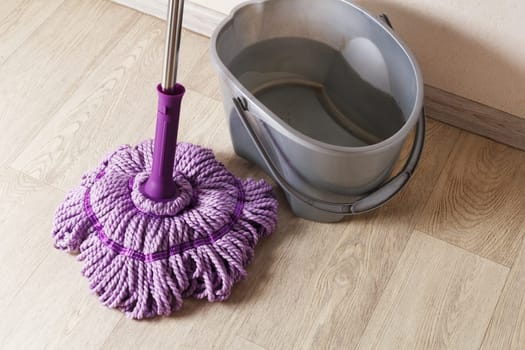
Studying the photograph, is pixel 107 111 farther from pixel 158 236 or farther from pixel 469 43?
pixel 469 43

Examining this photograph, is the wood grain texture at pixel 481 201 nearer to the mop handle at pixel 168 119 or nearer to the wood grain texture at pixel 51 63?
the mop handle at pixel 168 119

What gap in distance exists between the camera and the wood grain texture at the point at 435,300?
4.09 ft

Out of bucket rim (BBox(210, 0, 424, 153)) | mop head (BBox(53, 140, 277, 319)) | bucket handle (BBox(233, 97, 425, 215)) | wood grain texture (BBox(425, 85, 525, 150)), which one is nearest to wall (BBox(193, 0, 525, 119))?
wood grain texture (BBox(425, 85, 525, 150))

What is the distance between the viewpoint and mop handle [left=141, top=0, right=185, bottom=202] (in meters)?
1.05

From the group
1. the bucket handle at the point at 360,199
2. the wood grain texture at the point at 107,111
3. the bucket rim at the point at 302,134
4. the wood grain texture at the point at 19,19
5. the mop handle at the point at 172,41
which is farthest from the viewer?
the wood grain texture at the point at 19,19

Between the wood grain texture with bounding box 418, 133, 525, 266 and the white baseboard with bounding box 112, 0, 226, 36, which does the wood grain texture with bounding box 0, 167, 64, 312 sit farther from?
the wood grain texture with bounding box 418, 133, 525, 266

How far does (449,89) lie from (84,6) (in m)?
0.78

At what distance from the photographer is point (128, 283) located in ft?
4.01

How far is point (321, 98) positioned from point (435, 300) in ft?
1.45

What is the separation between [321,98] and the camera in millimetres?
1490

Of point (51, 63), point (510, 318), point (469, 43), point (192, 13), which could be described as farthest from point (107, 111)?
point (510, 318)

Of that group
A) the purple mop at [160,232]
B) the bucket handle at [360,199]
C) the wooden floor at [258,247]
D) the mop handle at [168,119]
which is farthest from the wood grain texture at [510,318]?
the mop handle at [168,119]

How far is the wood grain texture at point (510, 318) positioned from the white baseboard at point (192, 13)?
77 cm

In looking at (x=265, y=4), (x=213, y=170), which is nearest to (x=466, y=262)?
(x=213, y=170)
